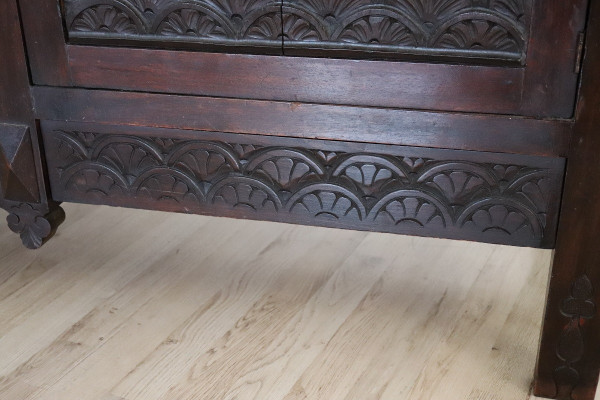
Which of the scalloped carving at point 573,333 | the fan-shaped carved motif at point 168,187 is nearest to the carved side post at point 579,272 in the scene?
the scalloped carving at point 573,333

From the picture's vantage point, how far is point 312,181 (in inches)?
42.4

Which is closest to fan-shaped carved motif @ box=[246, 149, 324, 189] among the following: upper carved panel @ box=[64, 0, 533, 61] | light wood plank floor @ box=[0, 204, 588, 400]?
upper carved panel @ box=[64, 0, 533, 61]

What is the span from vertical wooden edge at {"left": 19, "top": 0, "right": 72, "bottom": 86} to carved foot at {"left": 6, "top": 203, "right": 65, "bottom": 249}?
0.21 m

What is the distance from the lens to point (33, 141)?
1149mm

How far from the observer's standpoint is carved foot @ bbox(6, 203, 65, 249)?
3.98 ft

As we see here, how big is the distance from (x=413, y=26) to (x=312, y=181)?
0.25 m

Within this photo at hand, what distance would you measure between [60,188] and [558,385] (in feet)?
2.53

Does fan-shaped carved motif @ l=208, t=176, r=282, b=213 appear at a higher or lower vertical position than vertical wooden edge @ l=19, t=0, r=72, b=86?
lower

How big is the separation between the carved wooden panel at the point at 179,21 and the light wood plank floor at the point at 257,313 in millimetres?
452

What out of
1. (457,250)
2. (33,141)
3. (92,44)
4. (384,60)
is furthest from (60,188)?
(457,250)

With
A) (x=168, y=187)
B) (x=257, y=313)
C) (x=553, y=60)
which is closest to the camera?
(x=553, y=60)

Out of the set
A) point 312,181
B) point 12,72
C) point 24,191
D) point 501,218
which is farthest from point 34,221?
point 501,218

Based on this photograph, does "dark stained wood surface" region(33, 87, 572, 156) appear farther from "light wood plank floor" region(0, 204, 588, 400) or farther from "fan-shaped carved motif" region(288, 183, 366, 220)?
"light wood plank floor" region(0, 204, 588, 400)

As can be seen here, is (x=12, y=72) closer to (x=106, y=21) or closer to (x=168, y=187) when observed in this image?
(x=106, y=21)
